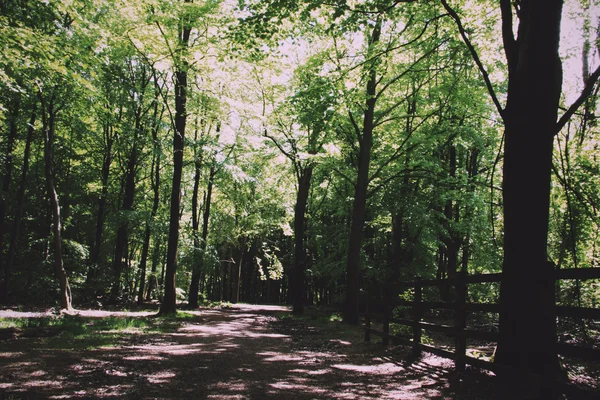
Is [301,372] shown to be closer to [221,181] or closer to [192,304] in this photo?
[192,304]

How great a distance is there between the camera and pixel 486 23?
1037 centimetres

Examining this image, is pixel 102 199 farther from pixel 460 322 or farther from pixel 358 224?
pixel 460 322

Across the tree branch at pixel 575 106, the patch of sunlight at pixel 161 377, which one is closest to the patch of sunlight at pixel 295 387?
the patch of sunlight at pixel 161 377

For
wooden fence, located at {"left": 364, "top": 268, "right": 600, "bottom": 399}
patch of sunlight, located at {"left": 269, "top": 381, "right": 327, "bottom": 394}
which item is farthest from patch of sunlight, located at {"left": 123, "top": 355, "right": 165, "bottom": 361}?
wooden fence, located at {"left": 364, "top": 268, "right": 600, "bottom": 399}

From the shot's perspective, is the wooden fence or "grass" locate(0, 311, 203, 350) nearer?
the wooden fence

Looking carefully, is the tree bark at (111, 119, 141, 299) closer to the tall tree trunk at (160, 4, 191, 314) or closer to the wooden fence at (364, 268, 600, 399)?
the tall tree trunk at (160, 4, 191, 314)

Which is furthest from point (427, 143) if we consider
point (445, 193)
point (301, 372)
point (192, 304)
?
point (192, 304)

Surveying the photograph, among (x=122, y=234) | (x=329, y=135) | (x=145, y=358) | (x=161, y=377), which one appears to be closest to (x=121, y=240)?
(x=122, y=234)

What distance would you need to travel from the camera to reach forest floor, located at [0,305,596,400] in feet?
15.7

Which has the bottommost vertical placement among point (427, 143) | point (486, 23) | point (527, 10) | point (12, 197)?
point (12, 197)

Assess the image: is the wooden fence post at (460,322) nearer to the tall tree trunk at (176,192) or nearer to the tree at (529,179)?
the tree at (529,179)

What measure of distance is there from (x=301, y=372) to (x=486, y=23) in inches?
419

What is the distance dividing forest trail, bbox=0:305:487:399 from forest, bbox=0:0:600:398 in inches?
77.9

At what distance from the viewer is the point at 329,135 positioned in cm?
1734
